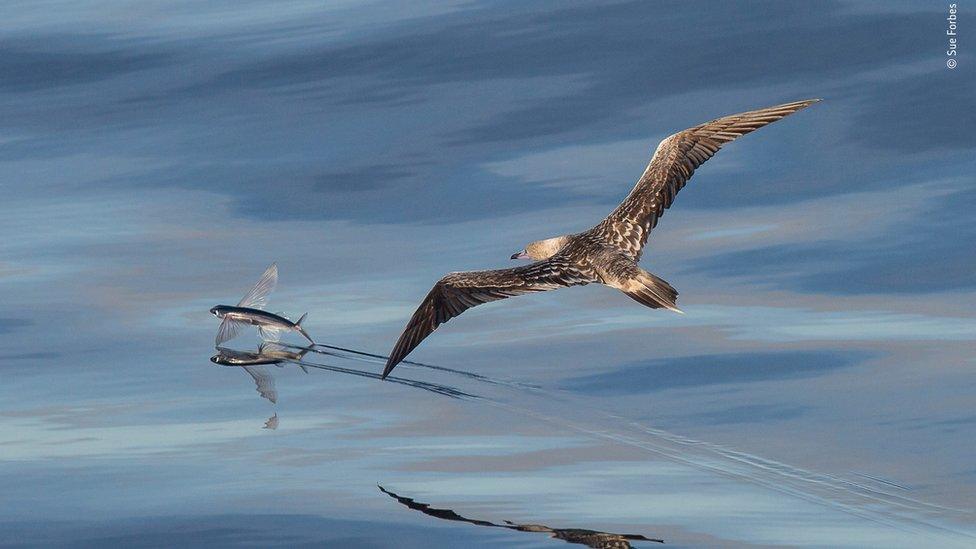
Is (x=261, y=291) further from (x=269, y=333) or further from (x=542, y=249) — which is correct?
(x=542, y=249)

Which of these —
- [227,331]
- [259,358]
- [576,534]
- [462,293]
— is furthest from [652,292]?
[227,331]

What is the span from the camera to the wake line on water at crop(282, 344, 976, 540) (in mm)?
6711

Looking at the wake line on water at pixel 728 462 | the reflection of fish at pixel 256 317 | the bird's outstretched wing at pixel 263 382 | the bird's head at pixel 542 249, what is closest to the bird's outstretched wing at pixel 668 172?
the bird's head at pixel 542 249

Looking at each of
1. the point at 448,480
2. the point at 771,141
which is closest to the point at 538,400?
the point at 448,480

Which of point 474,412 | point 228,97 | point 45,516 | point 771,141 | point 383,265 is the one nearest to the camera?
point 45,516

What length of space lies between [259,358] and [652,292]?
220cm

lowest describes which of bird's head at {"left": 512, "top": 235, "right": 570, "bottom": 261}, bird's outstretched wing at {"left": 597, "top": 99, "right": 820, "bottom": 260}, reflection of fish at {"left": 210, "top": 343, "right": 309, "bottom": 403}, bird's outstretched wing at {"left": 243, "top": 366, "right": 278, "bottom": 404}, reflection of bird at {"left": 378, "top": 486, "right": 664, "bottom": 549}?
reflection of bird at {"left": 378, "top": 486, "right": 664, "bottom": 549}

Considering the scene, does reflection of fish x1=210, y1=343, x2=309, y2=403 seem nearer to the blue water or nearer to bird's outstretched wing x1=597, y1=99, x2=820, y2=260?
the blue water

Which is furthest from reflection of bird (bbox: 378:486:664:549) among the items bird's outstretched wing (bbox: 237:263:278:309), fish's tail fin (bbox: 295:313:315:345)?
bird's outstretched wing (bbox: 237:263:278:309)

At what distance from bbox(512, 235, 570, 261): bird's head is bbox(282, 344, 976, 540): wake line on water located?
1.15 meters

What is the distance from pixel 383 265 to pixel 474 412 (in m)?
2.60

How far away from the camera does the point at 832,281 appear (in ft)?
33.1

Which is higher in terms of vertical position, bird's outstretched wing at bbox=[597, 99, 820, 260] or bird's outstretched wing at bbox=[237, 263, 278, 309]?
bird's outstretched wing at bbox=[597, 99, 820, 260]

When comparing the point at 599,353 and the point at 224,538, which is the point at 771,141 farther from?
the point at 224,538
